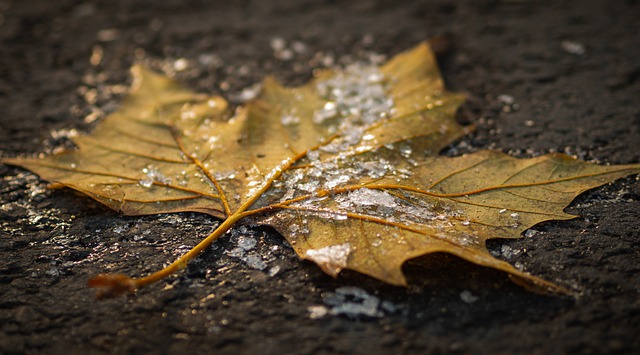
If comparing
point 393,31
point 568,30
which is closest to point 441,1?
point 393,31

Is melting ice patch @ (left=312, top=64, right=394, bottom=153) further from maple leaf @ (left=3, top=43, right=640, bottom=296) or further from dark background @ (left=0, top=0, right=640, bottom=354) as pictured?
dark background @ (left=0, top=0, right=640, bottom=354)

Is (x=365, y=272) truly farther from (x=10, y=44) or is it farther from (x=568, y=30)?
(x=10, y=44)

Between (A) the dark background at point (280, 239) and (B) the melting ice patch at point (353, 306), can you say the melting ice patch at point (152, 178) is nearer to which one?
(A) the dark background at point (280, 239)

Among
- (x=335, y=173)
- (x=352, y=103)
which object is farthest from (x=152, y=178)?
(x=352, y=103)

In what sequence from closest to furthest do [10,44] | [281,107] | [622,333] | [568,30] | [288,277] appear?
→ [622,333], [288,277], [281,107], [568,30], [10,44]

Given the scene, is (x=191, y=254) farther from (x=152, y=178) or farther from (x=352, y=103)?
(x=352, y=103)

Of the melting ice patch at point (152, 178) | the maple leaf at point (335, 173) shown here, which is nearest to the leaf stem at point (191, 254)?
the maple leaf at point (335, 173)

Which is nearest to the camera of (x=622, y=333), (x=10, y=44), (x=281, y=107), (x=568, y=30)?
(x=622, y=333)
